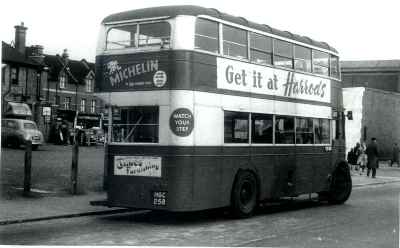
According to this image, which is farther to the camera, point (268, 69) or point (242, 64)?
point (268, 69)

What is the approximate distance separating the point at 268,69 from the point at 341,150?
4570mm

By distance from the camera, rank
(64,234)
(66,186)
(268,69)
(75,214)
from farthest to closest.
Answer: (66,186)
(268,69)
(75,214)
(64,234)

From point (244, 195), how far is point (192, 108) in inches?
103

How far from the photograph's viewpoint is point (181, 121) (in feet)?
35.8

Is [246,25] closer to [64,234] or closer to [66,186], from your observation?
[64,234]

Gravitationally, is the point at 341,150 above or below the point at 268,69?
below

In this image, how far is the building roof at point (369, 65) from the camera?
58.7 m

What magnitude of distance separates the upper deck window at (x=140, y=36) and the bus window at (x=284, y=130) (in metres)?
3.70

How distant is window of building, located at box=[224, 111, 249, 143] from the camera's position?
12.0 m

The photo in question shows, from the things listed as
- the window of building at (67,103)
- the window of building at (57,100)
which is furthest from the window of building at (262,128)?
the window of building at (67,103)

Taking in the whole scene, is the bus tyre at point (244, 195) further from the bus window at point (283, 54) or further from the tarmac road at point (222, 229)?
the bus window at point (283, 54)

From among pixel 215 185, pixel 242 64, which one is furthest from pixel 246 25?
pixel 215 185

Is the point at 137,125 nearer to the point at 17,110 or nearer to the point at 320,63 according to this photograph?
the point at 320,63

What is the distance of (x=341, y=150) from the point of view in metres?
16.5
